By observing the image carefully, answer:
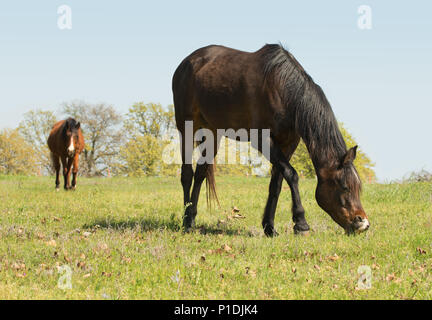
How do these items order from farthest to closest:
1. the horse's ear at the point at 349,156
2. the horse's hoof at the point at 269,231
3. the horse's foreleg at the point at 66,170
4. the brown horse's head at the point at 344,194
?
the horse's foreleg at the point at 66,170 < the horse's hoof at the point at 269,231 < the brown horse's head at the point at 344,194 < the horse's ear at the point at 349,156

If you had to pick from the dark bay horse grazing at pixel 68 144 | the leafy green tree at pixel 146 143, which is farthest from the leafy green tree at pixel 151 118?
the dark bay horse grazing at pixel 68 144

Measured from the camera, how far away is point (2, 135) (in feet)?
158

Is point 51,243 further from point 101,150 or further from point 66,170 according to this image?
point 101,150

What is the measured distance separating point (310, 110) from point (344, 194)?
1.34 m

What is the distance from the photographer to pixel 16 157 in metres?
46.4

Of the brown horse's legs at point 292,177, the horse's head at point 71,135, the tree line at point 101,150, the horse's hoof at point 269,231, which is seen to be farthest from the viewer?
the tree line at point 101,150

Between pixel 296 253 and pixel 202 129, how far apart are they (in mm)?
3564

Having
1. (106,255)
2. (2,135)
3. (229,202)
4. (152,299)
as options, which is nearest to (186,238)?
(106,255)

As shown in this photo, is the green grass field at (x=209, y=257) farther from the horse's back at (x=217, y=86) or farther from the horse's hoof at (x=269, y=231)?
the horse's back at (x=217, y=86)

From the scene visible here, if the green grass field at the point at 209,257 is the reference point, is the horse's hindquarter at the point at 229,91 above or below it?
above

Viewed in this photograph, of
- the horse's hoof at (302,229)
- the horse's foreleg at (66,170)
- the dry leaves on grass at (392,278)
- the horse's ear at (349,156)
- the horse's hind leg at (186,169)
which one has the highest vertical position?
the horse's ear at (349,156)

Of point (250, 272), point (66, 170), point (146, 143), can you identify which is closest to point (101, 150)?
point (146, 143)

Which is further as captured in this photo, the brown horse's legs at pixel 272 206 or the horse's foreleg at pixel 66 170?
the horse's foreleg at pixel 66 170

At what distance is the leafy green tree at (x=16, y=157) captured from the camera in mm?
46000
